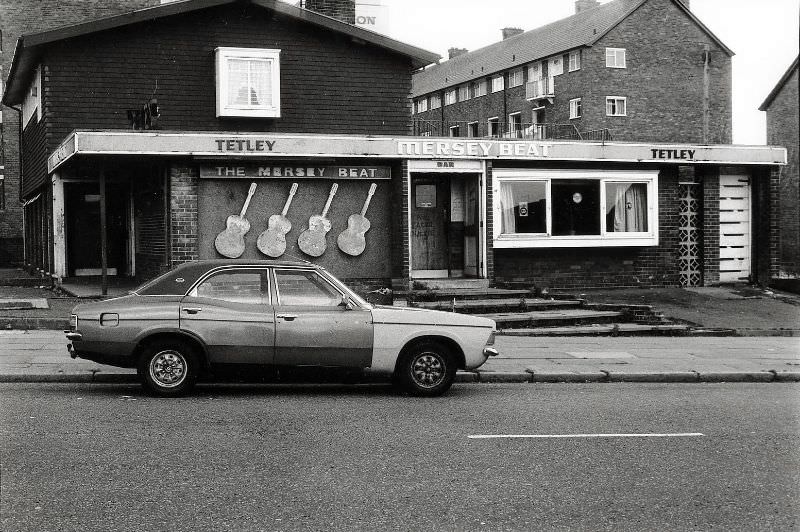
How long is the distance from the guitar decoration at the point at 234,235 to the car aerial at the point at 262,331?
9156 millimetres

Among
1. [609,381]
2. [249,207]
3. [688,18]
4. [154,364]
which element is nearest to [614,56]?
[688,18]

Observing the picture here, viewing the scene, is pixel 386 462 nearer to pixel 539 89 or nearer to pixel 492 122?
pixel 539 89

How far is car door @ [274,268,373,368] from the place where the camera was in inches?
427

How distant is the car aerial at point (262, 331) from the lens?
10562 mm

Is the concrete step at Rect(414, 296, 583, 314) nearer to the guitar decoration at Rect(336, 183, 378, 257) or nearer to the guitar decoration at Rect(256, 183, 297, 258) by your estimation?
the guitar decoration at Rect(336, 183, 378, 257)

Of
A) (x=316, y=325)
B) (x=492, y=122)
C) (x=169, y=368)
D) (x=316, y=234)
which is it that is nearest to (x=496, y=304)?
(x=316, y=234)

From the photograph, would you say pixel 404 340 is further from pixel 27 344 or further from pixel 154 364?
pixel 27 344

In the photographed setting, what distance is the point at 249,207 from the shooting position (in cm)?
2034

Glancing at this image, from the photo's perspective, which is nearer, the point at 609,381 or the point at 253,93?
the point at 609,381

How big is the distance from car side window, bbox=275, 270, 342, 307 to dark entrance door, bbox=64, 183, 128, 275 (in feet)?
50.5

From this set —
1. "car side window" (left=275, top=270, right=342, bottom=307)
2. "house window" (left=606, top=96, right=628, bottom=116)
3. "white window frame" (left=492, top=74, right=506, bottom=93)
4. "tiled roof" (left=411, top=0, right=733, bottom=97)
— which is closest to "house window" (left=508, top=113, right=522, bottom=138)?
"white window frame" (left=492, top=74, right=506, bottom=93)

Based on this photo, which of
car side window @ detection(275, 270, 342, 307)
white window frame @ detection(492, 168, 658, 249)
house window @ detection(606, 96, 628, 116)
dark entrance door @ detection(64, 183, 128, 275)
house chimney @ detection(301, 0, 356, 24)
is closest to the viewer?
car side window @ detection(275, 270, 342, 307)

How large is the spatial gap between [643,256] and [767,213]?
10.7ft

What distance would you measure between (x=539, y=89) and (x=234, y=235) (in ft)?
133
